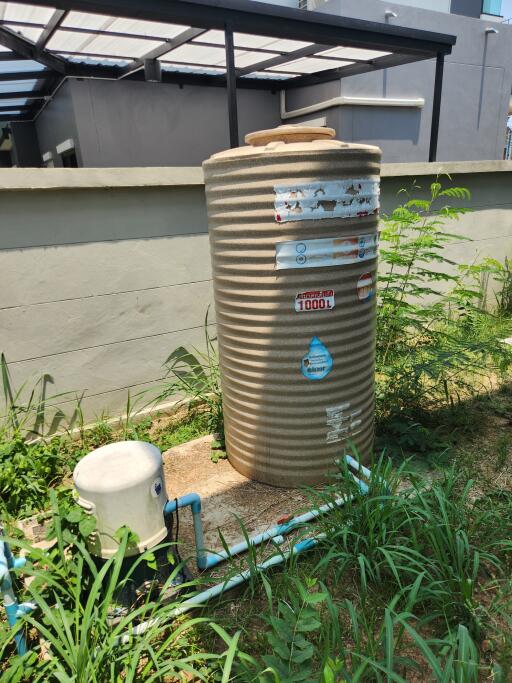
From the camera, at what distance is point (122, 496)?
1.69 meters

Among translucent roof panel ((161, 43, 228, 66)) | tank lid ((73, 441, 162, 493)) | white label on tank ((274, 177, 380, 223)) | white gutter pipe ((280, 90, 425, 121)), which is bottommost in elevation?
tank lid ((73, 441, 162, 493))

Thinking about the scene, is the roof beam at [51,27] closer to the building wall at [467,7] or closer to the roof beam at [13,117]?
the roof beam at [13,117]

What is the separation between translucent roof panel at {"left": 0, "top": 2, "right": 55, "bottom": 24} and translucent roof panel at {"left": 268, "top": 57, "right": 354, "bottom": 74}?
11.3ft

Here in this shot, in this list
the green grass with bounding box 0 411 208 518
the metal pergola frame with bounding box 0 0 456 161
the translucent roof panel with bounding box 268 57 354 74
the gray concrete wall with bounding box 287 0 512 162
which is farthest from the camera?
the gray concrete wall with bounding box 287 0 512 162

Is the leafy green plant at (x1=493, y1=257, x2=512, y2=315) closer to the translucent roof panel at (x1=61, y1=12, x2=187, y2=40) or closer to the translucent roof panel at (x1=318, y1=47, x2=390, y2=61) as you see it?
the translucent roof panel at (x1=318, y1=47, x2=390, y2=61)

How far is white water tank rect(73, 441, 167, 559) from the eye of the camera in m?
1.69

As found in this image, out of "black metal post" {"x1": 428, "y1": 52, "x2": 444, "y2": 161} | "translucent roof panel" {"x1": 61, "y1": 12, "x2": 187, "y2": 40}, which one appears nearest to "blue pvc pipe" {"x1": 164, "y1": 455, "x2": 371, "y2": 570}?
"black metal post" {"x1": 428, "y1": 52, "x2": 444, "y2": 161}

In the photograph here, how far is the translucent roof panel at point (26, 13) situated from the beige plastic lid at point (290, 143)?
3.57 metres

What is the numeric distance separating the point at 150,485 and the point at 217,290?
3.91 feet

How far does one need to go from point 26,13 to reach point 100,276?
3239 mm

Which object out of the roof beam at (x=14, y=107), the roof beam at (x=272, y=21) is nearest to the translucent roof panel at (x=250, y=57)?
the roof beam at (x=272, y=21)

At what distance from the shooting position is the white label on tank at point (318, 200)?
2.17 metres

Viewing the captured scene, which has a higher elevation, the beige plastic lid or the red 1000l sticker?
the beige plastic lid

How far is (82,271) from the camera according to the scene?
10.6 ft
